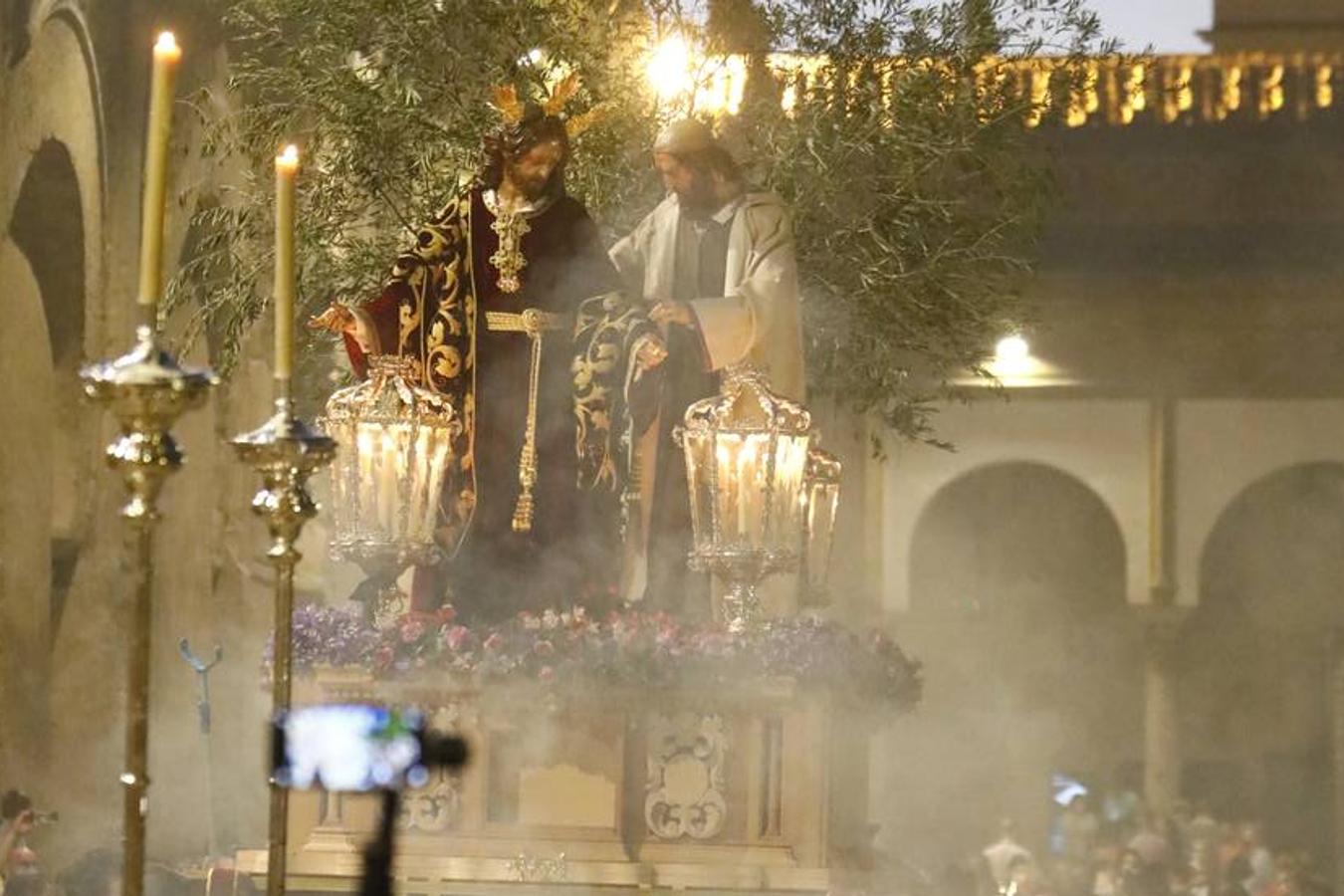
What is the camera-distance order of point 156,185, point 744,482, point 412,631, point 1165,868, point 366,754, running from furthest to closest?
point 1165,868, point 744,482, point 412,631, point 156,185, point 366,754

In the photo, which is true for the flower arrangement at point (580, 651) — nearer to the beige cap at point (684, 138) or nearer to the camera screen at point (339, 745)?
the beige cap at point (684, 138)

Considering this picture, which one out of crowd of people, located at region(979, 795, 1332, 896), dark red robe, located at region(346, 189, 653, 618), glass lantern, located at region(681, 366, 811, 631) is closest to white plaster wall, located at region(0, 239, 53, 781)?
dark red robe, located at region(346, 189, 653, 618)

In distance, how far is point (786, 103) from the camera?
16.8 meters

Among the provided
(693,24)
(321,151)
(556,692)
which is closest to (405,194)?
(321,151)

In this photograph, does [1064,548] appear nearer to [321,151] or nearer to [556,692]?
[321,151]

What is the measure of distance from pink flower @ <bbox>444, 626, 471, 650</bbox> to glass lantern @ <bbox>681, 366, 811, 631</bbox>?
3.48 feet

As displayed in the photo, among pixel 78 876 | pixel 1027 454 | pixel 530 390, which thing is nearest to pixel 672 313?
pixel 530 390

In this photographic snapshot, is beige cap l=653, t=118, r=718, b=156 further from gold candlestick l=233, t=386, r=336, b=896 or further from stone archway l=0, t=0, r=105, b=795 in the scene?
gold candlestick l=233, t=386, r=336, b=896

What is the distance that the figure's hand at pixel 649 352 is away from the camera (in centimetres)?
1213

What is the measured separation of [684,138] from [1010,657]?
→ 1502 centimetres

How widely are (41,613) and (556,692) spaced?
5943mm

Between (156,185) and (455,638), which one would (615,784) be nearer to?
(455,638)

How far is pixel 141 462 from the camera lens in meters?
5.95

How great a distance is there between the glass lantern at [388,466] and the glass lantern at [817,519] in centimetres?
170
